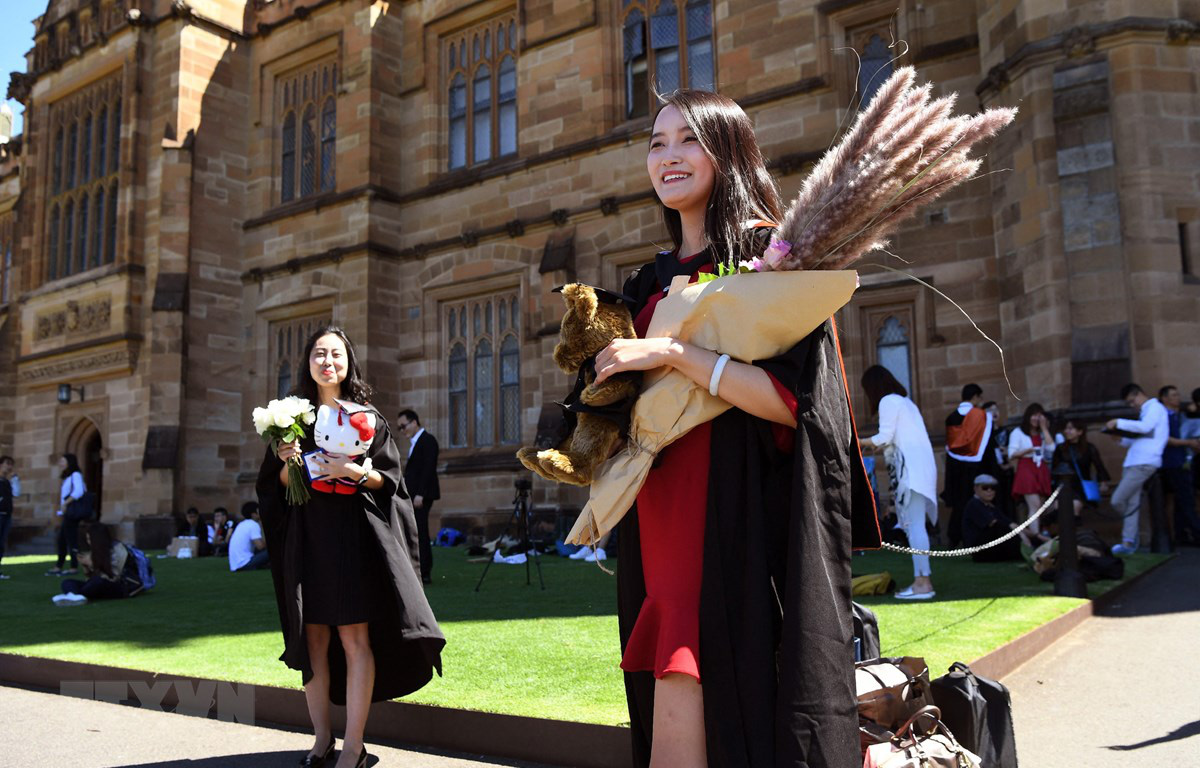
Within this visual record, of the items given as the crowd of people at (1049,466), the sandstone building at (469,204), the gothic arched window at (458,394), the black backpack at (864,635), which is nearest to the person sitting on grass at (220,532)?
the sandstone building at (469,204)

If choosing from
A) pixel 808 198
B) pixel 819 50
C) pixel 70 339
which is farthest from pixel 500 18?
pixel 808 198

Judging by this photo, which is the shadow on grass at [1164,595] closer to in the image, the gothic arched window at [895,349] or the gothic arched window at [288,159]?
the gothic arched window at [895,349]

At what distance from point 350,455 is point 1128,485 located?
8.65m

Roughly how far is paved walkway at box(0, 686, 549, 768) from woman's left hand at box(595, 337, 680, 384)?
2719 mm

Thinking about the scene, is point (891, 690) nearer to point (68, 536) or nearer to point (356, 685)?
point (356, 685)

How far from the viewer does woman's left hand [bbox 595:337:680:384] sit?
77.9 inches

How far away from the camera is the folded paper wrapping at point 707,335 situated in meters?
1.92

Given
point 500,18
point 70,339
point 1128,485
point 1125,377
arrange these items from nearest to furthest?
1. point 1128,485
2. point 1125,377
3. point 500,18
4. point 70,339

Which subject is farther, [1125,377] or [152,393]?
[152,393]

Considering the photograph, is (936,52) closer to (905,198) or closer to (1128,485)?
(1128,485)

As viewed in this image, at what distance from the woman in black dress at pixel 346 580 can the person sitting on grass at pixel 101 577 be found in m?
6.46

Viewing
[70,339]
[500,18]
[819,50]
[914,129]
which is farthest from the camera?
[70,339]

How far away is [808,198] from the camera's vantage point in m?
1.95

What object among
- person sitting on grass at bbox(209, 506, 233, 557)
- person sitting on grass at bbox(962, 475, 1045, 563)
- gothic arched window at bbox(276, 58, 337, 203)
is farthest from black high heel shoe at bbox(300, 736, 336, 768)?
gothic arched window at bbox(276, 58, 337, 203)
